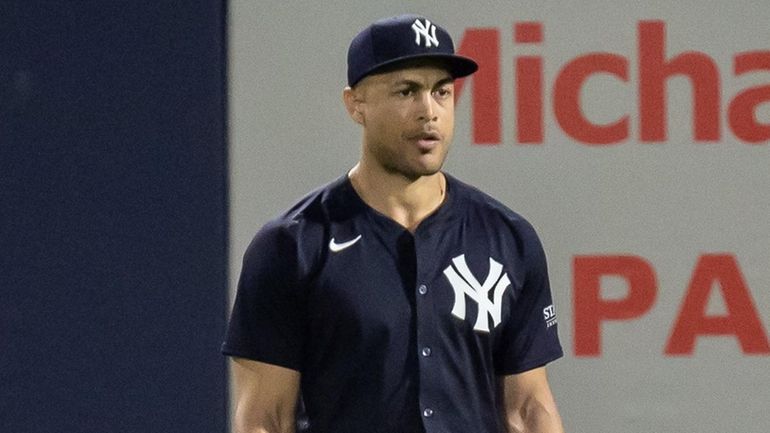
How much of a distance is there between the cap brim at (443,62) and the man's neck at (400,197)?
0.21 m

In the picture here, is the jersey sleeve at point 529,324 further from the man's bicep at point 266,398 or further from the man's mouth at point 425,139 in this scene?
the man's bicep at point 266,398

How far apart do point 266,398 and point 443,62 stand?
737mm

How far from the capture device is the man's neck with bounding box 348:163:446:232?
3146 mm

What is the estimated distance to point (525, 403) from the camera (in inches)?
124

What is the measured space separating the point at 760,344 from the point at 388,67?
5.48ft

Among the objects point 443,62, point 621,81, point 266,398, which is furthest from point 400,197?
point 621,81

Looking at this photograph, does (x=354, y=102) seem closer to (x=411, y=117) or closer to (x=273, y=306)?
(x=411, y=117)

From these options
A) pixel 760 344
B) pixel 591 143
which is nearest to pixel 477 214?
pixel 591 143

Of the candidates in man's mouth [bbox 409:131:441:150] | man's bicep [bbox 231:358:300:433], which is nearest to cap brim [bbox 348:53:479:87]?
man's mouth [bbox 409:131:441:150]

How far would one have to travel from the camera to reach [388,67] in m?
3.06

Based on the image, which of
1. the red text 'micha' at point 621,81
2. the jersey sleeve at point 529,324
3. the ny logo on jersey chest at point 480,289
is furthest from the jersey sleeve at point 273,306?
the red text 'micha' at point 621,81
